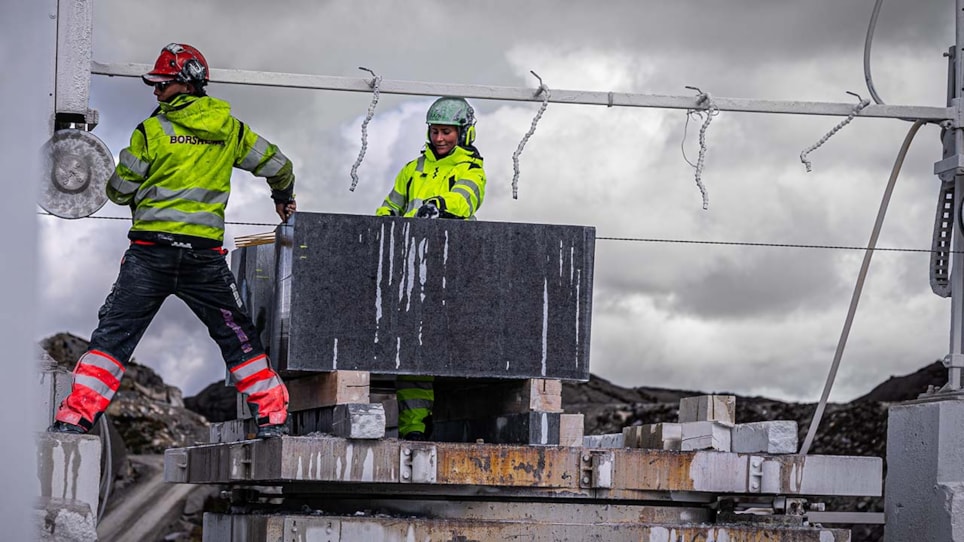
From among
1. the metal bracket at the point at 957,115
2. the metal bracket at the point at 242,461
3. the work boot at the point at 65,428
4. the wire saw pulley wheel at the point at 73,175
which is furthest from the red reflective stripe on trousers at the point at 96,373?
the metal bracket at the point at 957,115

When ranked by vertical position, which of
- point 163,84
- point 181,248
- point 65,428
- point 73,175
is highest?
point 163,84

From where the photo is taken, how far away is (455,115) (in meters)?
8.14

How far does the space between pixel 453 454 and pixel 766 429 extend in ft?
5.82

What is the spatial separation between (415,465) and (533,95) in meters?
2.49

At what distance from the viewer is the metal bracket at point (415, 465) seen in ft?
22.0

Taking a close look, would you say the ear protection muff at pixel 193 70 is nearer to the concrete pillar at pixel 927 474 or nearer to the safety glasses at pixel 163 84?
the safety glasses at pixel 163 84

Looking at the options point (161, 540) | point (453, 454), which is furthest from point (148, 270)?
point (161, 540)

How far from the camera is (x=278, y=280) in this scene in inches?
289

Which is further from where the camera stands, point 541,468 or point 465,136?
point 465,136

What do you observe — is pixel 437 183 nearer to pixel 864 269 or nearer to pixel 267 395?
pixel 267 395

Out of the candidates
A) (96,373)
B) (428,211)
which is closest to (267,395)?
(96,373)

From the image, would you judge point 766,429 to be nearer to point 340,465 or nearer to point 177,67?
point 340,465

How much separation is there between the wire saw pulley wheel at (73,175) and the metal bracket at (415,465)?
6.78 feet

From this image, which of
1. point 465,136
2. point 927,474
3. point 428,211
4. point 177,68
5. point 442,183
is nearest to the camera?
point 177,68
